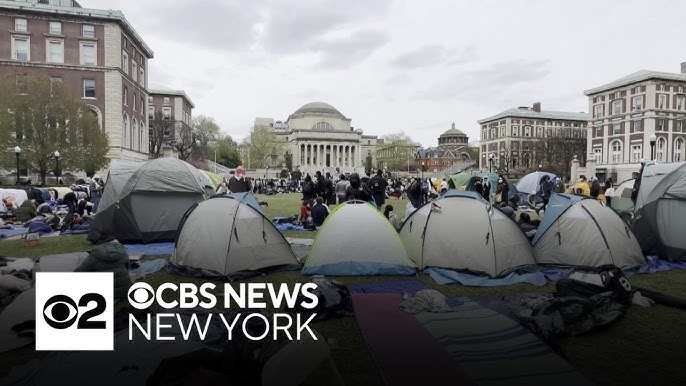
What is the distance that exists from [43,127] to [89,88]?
13.7m

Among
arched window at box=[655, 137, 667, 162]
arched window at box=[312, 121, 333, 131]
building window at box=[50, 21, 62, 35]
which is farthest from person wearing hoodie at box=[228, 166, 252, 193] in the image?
arched window at box=[312, 121, 333, 131]

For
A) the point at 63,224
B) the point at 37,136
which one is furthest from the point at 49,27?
the point at 63,224

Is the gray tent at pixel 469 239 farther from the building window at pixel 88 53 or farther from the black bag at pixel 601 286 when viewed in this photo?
the building window at pixel 88 53

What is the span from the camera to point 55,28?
43.8 meters

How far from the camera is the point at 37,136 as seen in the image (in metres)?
32.9

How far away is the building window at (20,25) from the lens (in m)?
42.7

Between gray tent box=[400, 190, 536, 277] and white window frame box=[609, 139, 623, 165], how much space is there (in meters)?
66.1

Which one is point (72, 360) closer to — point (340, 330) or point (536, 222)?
point (340, 330)

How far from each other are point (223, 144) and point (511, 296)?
278ft

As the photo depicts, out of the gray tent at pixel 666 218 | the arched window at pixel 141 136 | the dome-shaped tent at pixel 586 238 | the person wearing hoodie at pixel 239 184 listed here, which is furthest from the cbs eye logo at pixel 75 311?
the arched window at pixel 141 136

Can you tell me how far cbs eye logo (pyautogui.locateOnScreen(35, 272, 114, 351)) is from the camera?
475 cm

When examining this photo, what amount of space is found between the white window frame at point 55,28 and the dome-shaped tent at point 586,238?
Answer: 172ft

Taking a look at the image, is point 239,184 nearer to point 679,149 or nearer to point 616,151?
point 616,151

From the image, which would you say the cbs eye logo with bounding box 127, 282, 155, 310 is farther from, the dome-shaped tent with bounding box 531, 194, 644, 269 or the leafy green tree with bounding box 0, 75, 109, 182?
the leafy green tree with bounding box 0, 75, 109, 182
